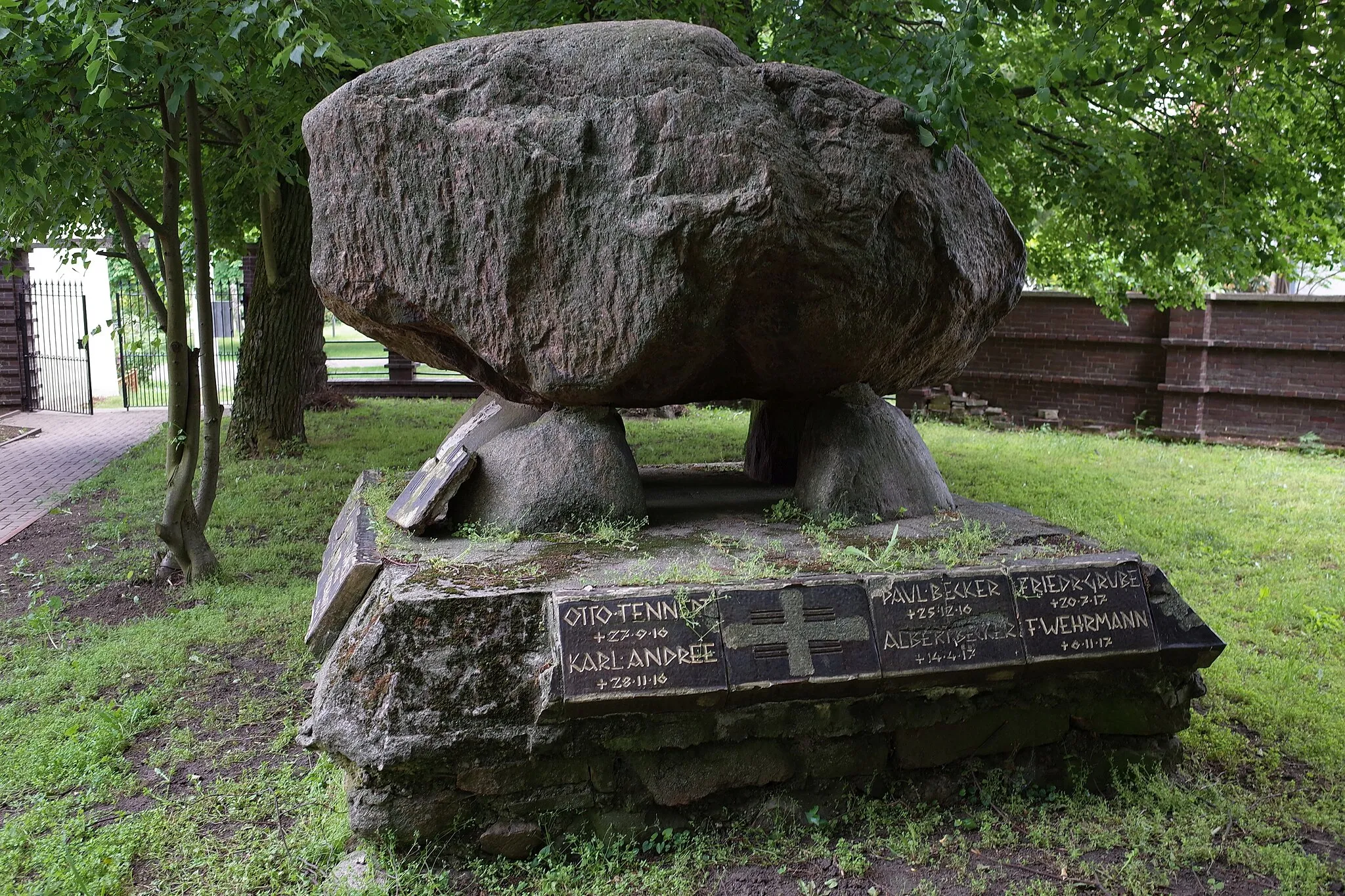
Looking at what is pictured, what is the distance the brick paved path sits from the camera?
841 cm

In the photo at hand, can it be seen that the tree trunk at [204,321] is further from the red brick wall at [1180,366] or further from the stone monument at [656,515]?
the red brick wall at [1180,366]

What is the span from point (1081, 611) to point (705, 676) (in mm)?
1454

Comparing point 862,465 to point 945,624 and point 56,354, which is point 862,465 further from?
point 56,354

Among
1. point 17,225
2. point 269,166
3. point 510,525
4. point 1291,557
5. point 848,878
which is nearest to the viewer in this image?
point 848,878

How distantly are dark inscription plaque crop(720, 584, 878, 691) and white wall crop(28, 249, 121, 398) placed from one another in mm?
18046

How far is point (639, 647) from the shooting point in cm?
325


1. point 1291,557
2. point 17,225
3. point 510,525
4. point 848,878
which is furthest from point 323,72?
point 1291,557

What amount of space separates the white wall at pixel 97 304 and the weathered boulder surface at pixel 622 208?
16.6 metres

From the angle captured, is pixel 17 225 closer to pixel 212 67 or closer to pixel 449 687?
pixel 212 67

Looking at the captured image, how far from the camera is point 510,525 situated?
4.12 meters

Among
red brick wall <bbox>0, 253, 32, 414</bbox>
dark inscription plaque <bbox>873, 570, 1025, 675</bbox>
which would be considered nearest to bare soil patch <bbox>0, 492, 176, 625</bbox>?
dark inscription plaque <bbox>873, 570, 1025, 675</bbox>

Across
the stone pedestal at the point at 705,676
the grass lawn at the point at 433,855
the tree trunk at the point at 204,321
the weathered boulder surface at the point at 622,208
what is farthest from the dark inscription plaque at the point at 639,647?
the tree trunk at the point at 204,321

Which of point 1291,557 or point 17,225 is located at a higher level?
point 17,225

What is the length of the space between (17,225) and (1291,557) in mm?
8301
